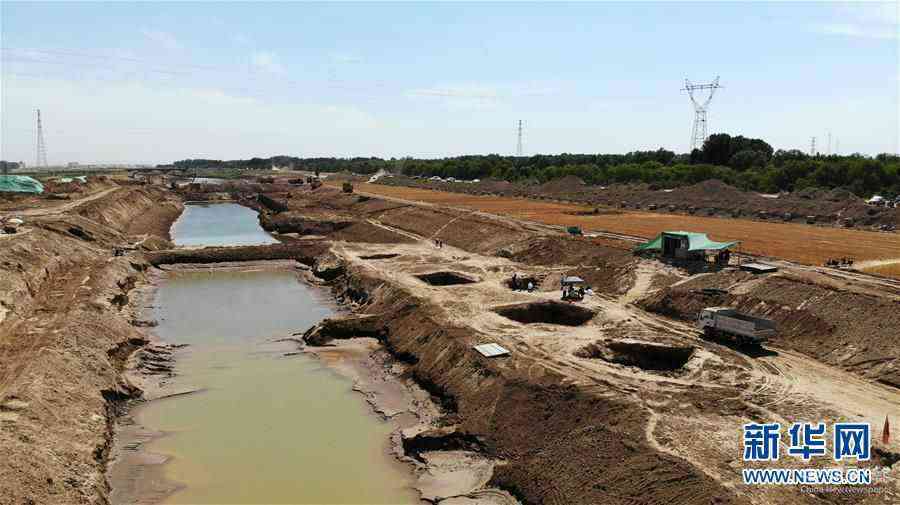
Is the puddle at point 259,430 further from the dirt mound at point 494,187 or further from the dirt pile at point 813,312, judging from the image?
the dirt mound at point 494,187

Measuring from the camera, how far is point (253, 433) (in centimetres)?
2558

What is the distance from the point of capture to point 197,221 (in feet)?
369

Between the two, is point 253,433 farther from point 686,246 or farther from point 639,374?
point 686,246

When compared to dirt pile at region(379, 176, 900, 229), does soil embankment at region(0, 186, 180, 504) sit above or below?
below

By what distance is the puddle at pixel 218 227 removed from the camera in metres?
84.1

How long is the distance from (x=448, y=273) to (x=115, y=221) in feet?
201

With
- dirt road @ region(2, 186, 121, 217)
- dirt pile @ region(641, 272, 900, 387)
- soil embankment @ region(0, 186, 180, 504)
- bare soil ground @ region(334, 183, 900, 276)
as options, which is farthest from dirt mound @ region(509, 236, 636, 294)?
dirt road @ region(2, 186, 121, 217)

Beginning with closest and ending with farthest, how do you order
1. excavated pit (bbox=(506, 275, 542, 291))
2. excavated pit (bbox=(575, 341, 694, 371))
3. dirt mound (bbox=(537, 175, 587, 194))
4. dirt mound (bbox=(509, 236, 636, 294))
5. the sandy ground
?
1. the sandy ground
2. excavated pit (bbox=(575, 341, 694, 371))
3. dirt mound (bbox=(509, 236, 636, 294))
4. excavated pit (bbox=(506, 275, 542, 291))
5. dirt mound (bbox=(537, 175, 587, 194))

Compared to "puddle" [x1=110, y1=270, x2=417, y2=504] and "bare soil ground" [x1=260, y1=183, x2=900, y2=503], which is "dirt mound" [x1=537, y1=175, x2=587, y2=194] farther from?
"puddle" [x1=110, y1=270, x2=417, y2=504]

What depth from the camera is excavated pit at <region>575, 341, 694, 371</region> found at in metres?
29.7

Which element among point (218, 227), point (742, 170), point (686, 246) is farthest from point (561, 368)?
point (742, 170)

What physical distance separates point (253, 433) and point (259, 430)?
351mm

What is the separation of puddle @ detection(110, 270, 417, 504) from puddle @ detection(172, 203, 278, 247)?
141 ft

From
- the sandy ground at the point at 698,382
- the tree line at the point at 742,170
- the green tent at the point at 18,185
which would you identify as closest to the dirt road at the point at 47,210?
the green tent at the point at 18,185
